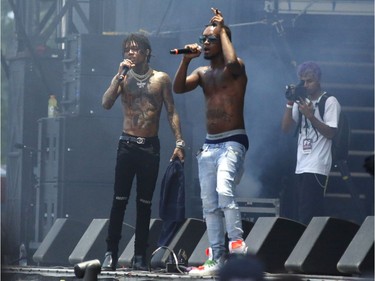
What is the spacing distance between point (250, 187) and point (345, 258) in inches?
203

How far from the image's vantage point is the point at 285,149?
47.5ft

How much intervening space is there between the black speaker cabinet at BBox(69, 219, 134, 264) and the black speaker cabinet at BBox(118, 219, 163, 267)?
0.62 m

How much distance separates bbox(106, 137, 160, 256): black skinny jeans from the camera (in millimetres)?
10398

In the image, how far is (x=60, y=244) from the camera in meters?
13.4

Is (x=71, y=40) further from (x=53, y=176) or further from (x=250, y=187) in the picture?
(x=250, y=187)

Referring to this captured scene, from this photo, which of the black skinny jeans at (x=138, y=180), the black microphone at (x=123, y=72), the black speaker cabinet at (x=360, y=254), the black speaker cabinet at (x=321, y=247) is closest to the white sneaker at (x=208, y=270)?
the black speaker cabinet at (x=321, y=247)

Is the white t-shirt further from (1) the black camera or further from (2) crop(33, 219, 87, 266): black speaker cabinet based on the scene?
(2) crop(33, 219, 87, 266): black speaker cabinet

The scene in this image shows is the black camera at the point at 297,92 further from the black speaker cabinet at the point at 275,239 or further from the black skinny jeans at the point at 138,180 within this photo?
the black skinny jeans at the point at 138,180

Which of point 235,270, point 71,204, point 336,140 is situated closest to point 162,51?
point 71,204

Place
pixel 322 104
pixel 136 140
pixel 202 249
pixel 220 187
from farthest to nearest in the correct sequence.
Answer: pixel 322 104, pixel 202 249, pixel 136 140, pixel 220 187

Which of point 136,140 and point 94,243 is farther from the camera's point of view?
point 94,243

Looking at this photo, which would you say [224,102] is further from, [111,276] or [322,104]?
[322,104]

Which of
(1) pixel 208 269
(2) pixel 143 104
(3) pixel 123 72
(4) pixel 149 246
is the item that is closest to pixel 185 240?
(4) pixel 149 246

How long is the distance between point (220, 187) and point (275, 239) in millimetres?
1144
